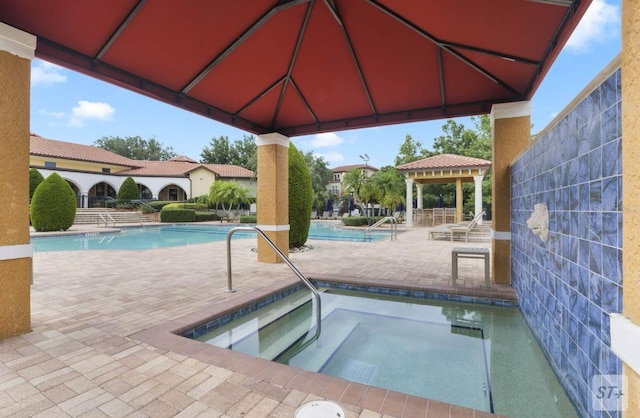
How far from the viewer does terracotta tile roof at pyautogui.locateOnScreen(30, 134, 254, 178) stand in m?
29.3

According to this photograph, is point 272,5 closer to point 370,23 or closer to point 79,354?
point 370,23

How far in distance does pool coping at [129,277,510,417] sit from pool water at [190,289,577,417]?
24 cm

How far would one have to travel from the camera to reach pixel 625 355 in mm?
1348

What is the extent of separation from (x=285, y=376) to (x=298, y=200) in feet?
24.9

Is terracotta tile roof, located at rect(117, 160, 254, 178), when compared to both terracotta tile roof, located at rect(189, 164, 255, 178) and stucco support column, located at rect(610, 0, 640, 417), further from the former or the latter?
stucco support column, located at rect(610, 0, 640, 417)

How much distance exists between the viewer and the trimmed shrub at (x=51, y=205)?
16.6 metres

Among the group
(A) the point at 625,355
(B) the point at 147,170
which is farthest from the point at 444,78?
(B) the point at 147,170

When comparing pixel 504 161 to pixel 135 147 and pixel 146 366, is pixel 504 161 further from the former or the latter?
pixel 135 147

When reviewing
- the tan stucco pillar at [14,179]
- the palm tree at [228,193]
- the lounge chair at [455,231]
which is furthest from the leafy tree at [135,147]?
the tan stucco pillar at [14,179]

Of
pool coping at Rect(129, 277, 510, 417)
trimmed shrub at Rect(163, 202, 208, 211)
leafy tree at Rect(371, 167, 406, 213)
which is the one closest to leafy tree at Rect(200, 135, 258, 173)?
trimmed shrub at Rect(163, 202, 208, 211)

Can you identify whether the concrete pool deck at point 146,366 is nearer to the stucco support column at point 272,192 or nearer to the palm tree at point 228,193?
the stucco support column at point 272,192

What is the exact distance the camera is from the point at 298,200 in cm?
1003

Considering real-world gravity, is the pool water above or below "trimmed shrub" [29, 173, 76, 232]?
below

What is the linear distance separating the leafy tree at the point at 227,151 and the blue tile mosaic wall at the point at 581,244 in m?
47.3
